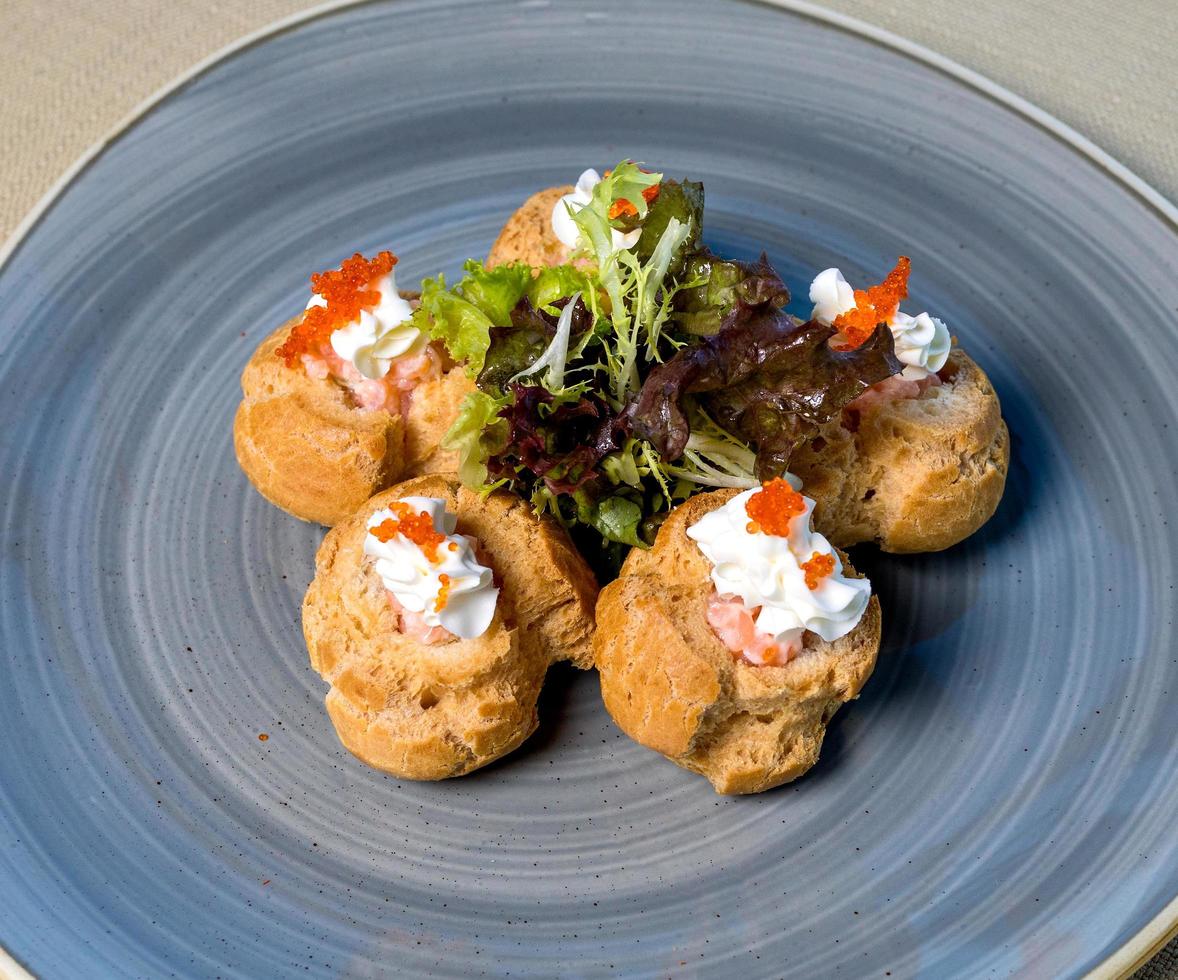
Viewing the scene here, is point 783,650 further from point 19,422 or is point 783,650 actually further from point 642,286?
point 19,422

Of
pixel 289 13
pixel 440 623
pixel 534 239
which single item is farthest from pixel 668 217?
pixel 289 13

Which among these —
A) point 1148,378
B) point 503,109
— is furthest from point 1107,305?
point 503,109

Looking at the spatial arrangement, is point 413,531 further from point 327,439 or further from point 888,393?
point 888,393

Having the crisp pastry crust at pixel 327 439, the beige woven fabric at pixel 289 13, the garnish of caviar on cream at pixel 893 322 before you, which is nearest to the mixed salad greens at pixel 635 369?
the garnish of caviar on cream at pixel 893 322

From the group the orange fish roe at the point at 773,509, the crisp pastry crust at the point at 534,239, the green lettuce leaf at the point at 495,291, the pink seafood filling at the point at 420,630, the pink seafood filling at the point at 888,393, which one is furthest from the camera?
the crisp pastry crust at the point at 534,239

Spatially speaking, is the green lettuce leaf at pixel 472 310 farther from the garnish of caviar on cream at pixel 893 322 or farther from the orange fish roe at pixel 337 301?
the garnish of caviar on cream at pixel 893 322

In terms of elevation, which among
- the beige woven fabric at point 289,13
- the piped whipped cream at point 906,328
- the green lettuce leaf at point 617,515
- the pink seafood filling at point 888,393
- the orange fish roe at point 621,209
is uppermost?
the beige woven fabric at point 289,13
